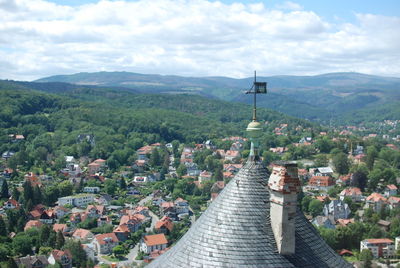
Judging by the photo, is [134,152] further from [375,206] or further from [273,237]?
[273,237]

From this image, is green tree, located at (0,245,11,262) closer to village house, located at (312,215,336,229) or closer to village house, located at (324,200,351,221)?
village house, located at (312,215,336,229)

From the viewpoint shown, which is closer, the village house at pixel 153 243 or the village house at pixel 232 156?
the village house at pixel 153 243

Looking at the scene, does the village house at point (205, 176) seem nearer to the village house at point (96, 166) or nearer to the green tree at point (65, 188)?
the village house at point (96, 166)

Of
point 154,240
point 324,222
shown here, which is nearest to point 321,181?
point 324,222

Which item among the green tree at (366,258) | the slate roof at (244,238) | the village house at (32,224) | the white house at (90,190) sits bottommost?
the white house at (90,190)

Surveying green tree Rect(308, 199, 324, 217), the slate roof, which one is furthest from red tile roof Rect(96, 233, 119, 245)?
the slate roof

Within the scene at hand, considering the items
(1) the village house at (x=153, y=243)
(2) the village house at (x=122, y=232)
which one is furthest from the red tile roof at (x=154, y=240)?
(2) the village house at (x=122, y=232)

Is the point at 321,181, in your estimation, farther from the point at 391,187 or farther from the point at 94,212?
the point at 94,212
